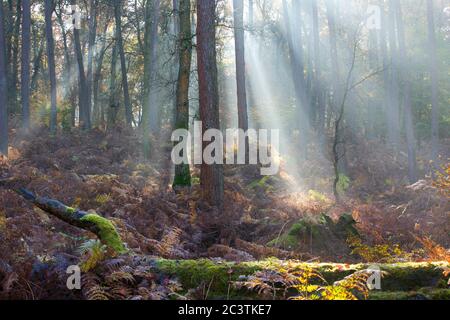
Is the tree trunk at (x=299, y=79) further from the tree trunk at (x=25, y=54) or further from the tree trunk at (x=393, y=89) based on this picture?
the tree trunk at (x=25, y=54)

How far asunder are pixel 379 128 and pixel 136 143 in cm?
2058

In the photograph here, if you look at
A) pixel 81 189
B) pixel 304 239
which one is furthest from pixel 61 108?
pixel 304 239

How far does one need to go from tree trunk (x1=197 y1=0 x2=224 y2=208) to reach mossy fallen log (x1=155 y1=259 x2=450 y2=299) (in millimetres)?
6469

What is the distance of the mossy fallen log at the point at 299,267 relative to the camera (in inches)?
184

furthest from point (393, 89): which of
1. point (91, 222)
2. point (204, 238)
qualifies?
point (91, 222)

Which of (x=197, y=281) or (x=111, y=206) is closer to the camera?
(x=197, y=281)

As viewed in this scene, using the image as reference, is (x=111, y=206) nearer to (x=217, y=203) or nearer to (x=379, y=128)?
(x=217, y=203)

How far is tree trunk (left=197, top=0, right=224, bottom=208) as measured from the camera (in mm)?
11297

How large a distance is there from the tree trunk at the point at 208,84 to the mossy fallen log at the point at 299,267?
21.2ft

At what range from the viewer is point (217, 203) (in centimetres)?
1163

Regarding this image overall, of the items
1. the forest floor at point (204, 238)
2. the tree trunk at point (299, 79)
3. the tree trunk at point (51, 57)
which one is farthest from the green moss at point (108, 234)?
the tree trunk at point (299, 79)

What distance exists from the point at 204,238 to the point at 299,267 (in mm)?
4286

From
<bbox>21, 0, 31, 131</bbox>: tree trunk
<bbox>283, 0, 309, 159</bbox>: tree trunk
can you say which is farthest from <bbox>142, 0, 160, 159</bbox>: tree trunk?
<bbox>283, 0, 309, 159</bbox>: tree trunk

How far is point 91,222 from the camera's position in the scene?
605cm
